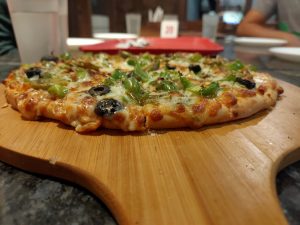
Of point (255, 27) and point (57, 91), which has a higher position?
point (57, 91)

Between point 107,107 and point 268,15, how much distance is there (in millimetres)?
3860

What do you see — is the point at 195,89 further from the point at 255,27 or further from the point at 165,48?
the point at 255,27

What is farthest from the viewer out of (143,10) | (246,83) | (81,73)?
(143,10)

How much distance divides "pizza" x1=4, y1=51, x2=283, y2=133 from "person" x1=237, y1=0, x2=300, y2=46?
2.58 m

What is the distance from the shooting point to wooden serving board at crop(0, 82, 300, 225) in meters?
0.67

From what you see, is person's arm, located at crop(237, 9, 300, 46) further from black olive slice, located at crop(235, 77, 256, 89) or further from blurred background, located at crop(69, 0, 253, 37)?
black olive slice, located at crop(235, 77, 256, 89)

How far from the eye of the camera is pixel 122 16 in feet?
20.0

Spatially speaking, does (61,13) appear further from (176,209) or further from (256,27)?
(256,27)

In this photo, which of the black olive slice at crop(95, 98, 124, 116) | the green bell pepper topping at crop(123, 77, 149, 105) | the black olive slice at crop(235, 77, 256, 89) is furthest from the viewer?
the black olive slice at crop(235, 77, 256, 89)

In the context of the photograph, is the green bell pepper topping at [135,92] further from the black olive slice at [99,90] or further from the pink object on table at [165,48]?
the pink object on table at [165,48]

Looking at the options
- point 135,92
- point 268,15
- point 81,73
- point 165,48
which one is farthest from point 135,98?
point 268,15

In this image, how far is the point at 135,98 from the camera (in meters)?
1.15

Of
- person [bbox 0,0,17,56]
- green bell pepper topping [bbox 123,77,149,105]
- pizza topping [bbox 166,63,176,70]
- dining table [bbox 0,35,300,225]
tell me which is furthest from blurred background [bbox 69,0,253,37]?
dining table [bbox 0,35,300,225]

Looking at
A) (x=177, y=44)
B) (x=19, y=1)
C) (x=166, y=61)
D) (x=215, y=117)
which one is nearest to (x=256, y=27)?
(x=177, y=44)
